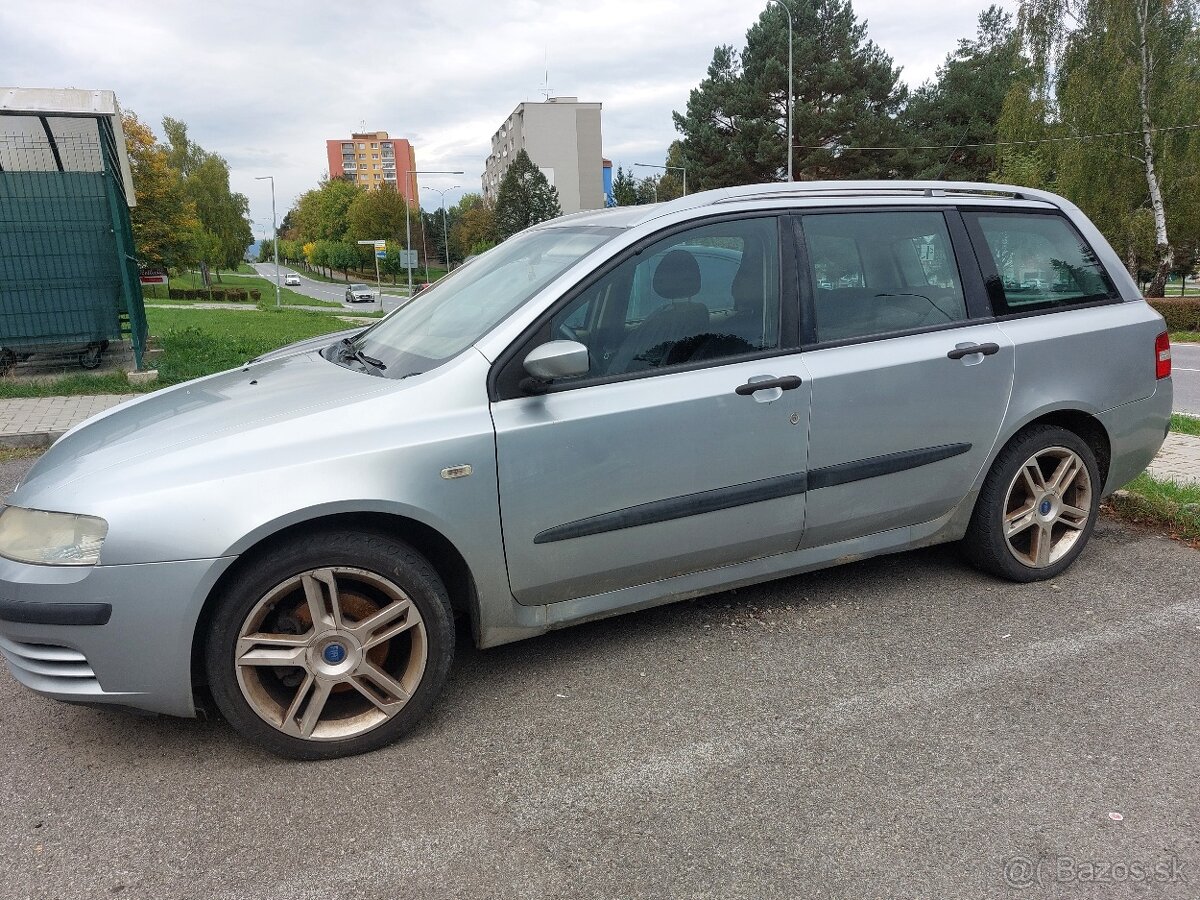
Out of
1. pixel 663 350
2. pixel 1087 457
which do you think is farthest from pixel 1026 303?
pixel 663 350

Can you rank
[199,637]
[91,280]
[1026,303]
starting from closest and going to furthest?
[199,637]
[1026,303]
[91,280]

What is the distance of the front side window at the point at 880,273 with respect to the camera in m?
3.46

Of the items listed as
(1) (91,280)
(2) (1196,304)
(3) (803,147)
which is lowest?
(2) (1196,304)

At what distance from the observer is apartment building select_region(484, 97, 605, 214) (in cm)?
9956

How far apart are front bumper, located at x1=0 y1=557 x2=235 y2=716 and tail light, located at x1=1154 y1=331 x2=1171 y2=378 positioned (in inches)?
156

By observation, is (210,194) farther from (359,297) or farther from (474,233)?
(474,233)

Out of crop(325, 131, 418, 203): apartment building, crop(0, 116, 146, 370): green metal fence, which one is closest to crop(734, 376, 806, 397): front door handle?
crop(0, 116, 146, 370): green metal fence

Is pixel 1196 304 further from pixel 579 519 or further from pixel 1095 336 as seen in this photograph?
pixel 579 519

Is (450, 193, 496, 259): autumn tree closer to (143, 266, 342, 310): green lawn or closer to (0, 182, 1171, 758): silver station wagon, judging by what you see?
(143, 266, 342, 310): green lawn

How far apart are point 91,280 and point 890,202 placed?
986cm

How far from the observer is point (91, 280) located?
10430mm

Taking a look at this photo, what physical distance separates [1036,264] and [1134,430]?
35.6 inches

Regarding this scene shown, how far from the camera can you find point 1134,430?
4090 mm

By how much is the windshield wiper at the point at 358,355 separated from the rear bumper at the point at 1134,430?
311cm
